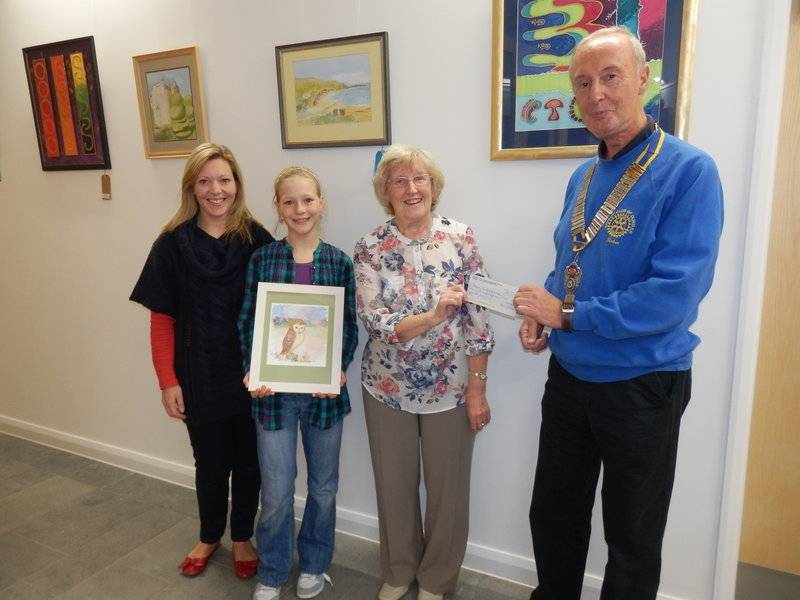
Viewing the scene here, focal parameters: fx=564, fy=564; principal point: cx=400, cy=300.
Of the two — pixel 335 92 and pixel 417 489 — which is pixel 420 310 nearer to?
pixel 417 489

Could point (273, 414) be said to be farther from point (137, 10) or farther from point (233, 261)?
point (137, 10)

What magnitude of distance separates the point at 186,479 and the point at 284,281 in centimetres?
165

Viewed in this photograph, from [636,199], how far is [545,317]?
36cm

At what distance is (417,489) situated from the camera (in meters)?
2.04

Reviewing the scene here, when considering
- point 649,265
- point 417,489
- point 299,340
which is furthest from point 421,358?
point 649,265

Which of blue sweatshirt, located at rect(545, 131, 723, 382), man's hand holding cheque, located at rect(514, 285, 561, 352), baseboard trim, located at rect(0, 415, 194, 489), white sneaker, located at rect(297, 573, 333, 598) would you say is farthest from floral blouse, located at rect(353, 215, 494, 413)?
baseboard trim, located at rect(0, 415, 194, 489)

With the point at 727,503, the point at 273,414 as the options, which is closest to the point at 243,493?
the point at 273,414

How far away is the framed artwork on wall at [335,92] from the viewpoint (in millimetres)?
2119

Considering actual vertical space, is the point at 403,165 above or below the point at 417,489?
above

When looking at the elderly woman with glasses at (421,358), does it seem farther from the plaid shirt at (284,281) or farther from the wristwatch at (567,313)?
the wristwatch at (567,313)

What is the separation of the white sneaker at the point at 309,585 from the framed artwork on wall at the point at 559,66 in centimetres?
171

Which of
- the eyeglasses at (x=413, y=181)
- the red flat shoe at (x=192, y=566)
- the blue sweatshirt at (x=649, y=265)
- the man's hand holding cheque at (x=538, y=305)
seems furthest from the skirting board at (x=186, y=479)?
the eyeglasses at (x=413, y=181)

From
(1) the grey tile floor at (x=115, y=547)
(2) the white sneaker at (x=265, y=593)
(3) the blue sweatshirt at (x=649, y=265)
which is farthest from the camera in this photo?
(1) the grey tile floor at (x=115, y=547)

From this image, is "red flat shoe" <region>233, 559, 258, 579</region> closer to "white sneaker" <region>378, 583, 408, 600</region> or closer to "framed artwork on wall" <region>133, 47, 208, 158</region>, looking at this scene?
"white sneaker" <region>378, 583, 408, 600</region>
